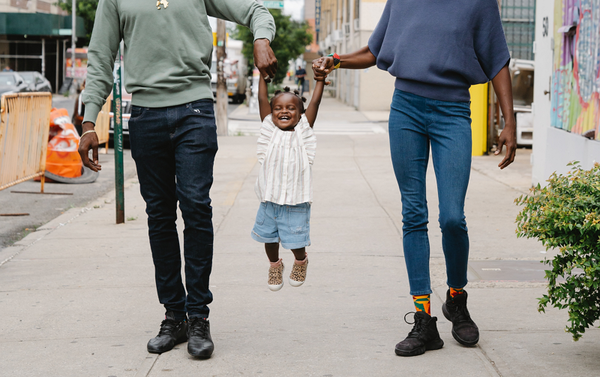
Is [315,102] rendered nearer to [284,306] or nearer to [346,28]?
[284,306]

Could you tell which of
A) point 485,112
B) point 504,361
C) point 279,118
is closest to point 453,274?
point 504,361

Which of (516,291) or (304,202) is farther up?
(304,202)

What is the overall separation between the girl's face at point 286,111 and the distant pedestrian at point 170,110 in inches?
12.5

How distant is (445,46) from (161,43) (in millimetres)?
1316

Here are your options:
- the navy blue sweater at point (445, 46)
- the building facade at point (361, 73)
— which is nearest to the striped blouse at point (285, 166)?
the navy blue sweater at point (445, 46)

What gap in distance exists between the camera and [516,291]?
15.7 ft

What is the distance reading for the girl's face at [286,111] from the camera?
3.76 metres

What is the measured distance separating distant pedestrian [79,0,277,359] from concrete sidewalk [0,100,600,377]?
13.5 inches

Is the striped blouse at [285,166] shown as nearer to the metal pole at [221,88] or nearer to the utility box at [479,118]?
the utility box at [479,118]

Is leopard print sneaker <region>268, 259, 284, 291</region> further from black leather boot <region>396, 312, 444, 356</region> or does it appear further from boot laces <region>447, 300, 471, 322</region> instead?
boot laces <region>447, 300, 471, 322</region>

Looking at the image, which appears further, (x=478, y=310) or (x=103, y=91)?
(x=478, y=310)

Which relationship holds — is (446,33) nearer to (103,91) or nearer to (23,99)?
(103,91)

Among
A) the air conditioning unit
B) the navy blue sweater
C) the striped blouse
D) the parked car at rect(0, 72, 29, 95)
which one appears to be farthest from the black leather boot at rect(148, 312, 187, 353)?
the air conditioning unit

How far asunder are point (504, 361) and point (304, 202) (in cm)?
120
